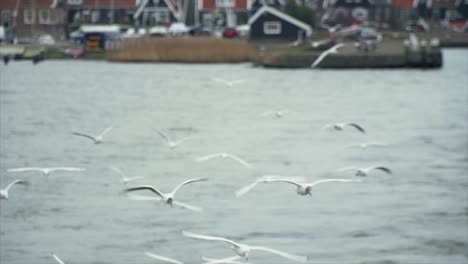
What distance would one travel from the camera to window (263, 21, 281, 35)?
3344 inches

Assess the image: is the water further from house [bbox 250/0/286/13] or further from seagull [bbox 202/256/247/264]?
house [bbox 250/0/286/13]

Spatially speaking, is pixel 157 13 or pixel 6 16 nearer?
pixel 157 13

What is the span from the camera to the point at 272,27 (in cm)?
8512

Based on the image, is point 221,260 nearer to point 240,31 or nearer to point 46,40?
point 46,40

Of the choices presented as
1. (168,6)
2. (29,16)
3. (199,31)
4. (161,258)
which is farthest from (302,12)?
(161,258)

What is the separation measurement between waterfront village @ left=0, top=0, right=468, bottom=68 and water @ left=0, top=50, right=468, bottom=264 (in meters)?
5.81

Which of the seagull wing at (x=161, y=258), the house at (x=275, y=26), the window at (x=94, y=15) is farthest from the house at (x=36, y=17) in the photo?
the seagull wing at (x=161, y=258)

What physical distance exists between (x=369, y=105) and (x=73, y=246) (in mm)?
29016

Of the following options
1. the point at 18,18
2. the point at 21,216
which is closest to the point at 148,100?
the point at 21,216

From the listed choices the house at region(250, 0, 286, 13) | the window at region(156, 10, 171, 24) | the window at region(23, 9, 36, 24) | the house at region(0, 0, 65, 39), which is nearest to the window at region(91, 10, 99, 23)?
the house at region(0, 0, 65, 39)

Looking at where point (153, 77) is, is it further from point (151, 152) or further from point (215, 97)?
point (151, 152)

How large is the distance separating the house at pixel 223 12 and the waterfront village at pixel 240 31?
0.06 meters

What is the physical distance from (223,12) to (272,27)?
1394 cm

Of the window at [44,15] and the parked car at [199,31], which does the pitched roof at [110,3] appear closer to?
the window at [44,15]
